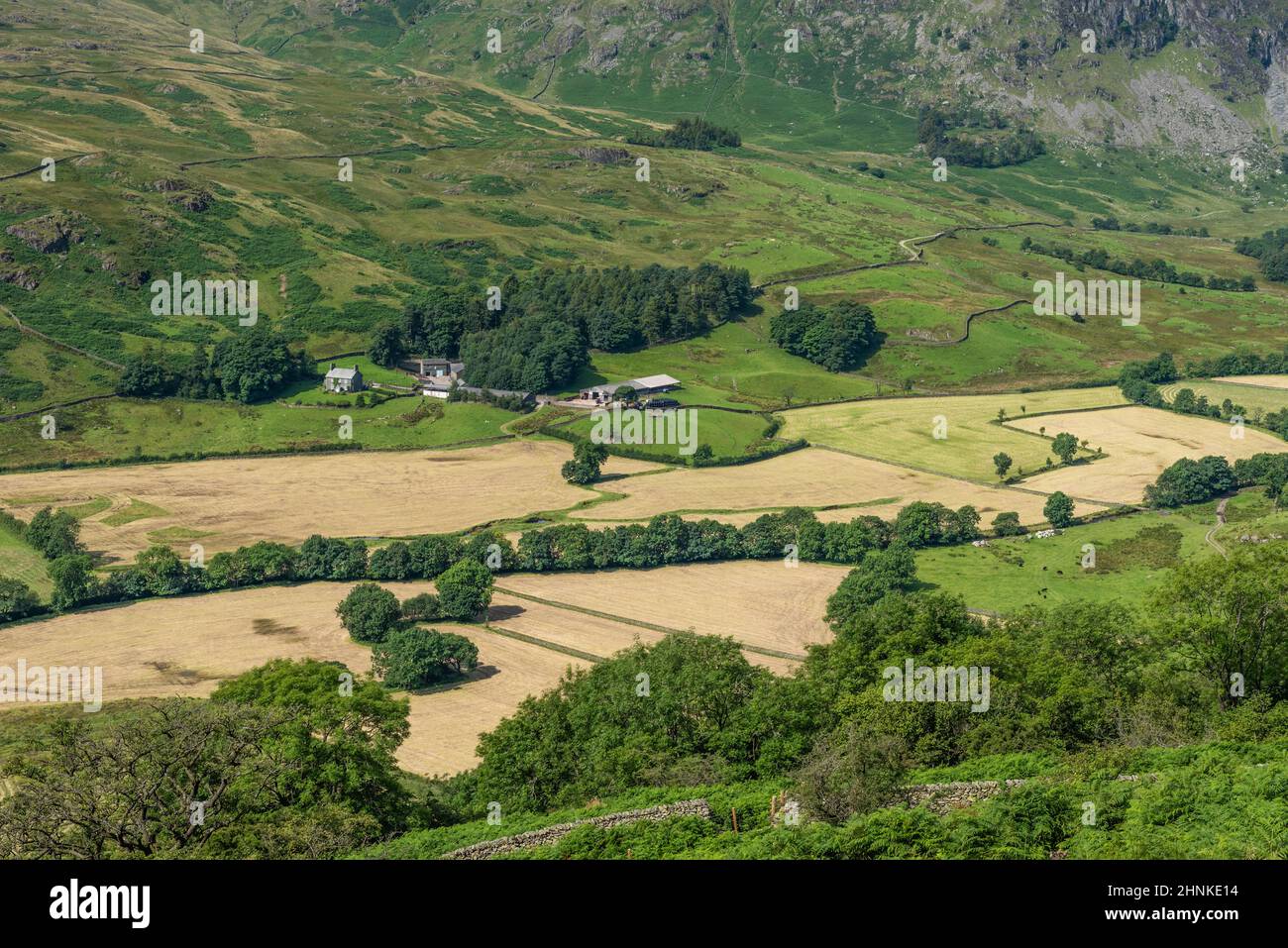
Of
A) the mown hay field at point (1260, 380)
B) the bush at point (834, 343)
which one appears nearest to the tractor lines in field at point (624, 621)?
the bush at point (834, 343)

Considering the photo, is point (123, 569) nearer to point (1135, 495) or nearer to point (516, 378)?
point (516, 378)

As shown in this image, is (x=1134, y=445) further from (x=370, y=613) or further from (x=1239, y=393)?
(x=370, y=613)

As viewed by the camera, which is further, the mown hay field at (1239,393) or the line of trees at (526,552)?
the mown hay field at (1239,393)

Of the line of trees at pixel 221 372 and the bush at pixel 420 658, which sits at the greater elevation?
the line of trees at pixel 221 372

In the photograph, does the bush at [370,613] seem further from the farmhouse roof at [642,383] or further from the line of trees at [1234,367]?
the line of trees at [1234,367]

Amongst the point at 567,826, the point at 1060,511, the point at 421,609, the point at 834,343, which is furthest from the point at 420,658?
the point at 834,343

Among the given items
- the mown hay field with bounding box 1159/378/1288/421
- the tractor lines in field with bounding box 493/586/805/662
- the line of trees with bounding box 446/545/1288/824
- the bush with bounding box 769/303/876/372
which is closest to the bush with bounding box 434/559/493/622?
the tractor lines in field with bounding box 493/586/805/662

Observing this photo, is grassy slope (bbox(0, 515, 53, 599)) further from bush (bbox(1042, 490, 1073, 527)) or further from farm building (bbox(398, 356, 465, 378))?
bush (bbox(1042, 490, 1073, 527))
